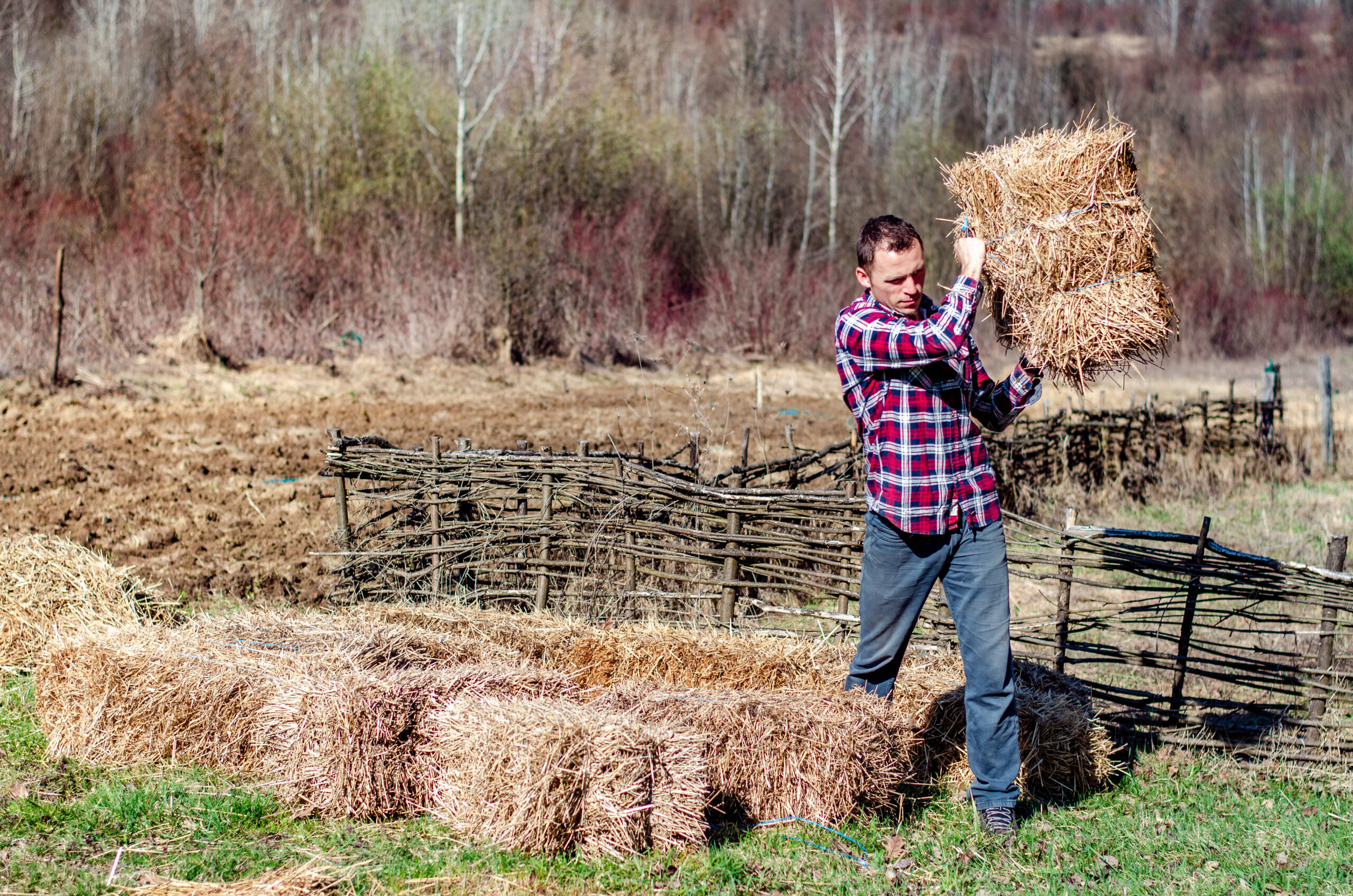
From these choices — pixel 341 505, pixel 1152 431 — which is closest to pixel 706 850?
pixel 341 505

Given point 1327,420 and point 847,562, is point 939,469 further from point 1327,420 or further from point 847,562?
point 1327,420

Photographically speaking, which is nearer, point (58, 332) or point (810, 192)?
point (58, 332)

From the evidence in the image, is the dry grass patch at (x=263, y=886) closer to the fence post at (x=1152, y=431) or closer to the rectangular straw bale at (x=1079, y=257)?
the rectangular straw bale at (x=1079, y=257)

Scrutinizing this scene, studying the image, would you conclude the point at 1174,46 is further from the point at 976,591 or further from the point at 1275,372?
the point at 976,591

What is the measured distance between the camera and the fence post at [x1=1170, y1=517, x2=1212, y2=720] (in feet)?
15.7

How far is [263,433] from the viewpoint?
12.3m

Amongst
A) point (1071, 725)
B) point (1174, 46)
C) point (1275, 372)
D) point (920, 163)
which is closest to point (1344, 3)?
point (1174, 46)

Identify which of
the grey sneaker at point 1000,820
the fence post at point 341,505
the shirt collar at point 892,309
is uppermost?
the shirt collar at point 892,309

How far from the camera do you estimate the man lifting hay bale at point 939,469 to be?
136 inches

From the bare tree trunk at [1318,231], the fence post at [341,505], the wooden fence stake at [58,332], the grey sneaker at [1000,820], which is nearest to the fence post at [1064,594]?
the grey sneaker at [1000,820]

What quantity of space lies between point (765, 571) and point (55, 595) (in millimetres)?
3691

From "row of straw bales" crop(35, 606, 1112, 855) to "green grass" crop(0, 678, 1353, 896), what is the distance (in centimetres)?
9

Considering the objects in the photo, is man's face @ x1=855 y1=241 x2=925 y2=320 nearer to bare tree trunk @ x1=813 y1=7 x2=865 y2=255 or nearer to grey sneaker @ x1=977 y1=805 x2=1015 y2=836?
grey sneaker @ x1=977 y1=805 x2=1015 y2=836

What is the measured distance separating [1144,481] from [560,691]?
865 centimetres
